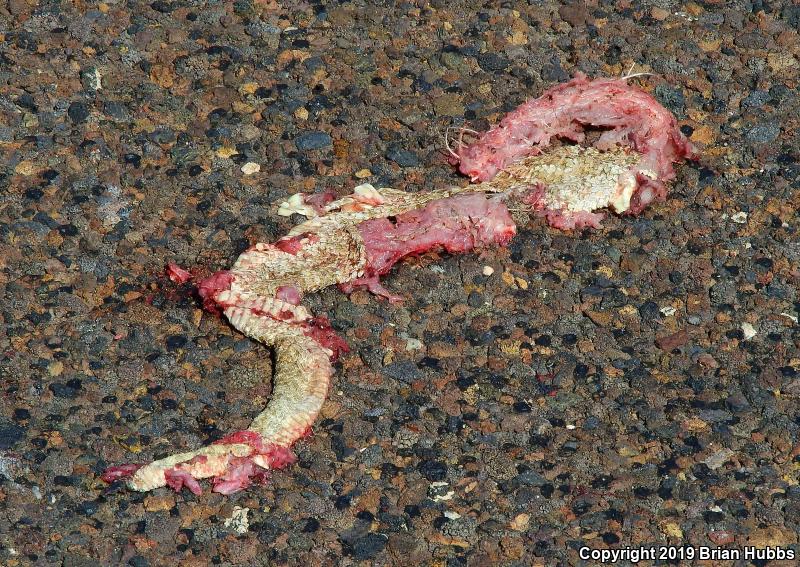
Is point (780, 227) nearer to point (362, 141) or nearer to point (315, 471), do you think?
point (362, 141)

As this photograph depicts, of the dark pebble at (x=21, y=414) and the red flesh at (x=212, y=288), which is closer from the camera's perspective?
the dark pebble at (x=21, y=414)

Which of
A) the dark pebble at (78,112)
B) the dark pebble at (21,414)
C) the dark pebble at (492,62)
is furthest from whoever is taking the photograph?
the dark pebble at (492,62)

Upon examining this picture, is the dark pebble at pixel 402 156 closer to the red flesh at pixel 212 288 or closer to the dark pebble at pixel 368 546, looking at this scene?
the red flesh at pixel 212 288

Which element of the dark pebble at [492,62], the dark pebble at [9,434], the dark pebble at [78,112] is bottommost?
the dark pebble at [9,434]

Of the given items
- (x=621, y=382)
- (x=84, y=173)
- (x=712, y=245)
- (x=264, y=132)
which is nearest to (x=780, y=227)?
(x=712, y=245)

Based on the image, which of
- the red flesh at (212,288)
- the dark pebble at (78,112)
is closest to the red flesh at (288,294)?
the red flesh at (212,288)

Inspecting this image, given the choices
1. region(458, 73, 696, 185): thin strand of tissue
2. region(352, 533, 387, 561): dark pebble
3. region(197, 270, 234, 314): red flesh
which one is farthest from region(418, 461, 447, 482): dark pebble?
region(458, 73, 696, 185): thin strand of tissue

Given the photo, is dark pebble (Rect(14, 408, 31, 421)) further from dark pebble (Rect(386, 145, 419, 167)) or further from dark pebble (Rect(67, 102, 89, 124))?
dark pebble (Rect(386, 145, 419, 167))
